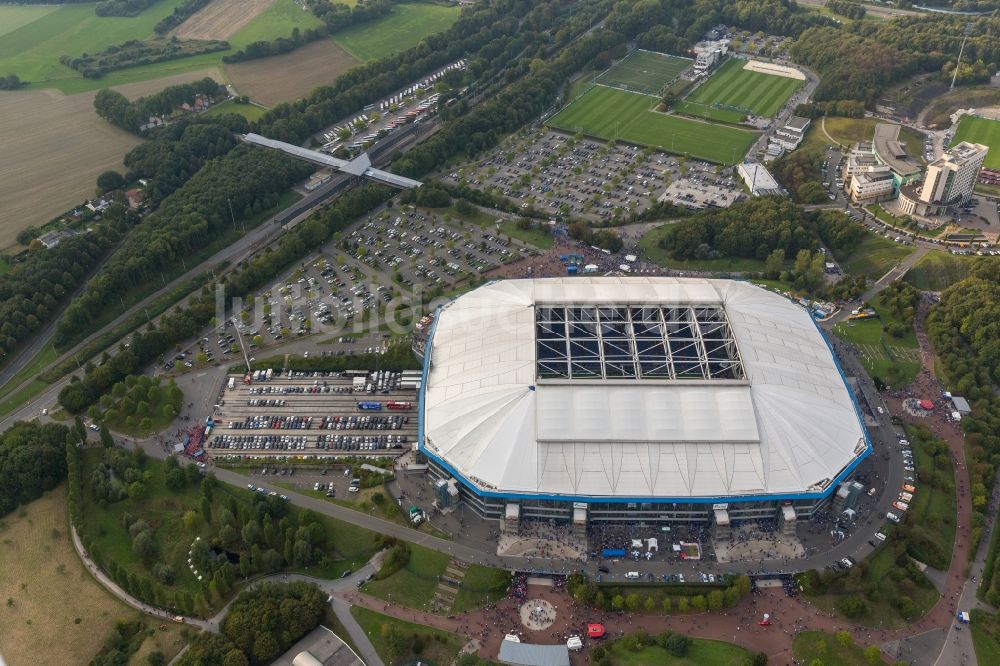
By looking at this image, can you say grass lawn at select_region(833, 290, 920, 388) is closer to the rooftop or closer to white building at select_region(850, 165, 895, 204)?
white building at select_region(850, 165, 895, 204)

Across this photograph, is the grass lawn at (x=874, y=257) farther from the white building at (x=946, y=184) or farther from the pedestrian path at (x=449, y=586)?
the pedestrian path at (x=449, y=586)

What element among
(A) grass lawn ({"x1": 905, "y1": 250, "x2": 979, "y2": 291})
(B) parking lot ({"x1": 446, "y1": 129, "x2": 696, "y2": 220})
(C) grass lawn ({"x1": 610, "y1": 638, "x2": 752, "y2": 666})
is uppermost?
(B) parking lot ({"x1": 446, "y1": 129, "x2": 696, "y2": 220})

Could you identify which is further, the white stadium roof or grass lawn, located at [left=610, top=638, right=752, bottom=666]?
the white stadium roof

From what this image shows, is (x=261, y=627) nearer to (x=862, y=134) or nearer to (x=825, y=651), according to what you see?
(x=825, y=651)

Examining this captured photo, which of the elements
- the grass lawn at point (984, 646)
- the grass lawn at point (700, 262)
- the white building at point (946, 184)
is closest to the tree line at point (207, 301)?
the grass lawn at point (700, 262)

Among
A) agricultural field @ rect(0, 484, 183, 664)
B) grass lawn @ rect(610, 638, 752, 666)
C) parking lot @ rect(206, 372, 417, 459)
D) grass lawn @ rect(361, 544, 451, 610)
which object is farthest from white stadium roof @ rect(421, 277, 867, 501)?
agricultural field @ rect(0, 484, 183, 664)

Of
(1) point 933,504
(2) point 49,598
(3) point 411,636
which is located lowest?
(1) point 933,504

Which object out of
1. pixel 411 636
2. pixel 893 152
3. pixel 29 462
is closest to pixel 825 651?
pixel 411 636

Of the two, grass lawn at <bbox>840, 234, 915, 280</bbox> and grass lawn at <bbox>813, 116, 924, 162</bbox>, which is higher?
grass lawn at <bbox>813, 116, 924, 162</bbox>
